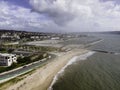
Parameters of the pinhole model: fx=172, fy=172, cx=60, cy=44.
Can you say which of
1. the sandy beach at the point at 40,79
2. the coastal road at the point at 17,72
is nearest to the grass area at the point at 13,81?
the sandy beach at the point at 40,79

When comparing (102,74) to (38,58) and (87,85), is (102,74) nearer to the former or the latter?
(87,85)

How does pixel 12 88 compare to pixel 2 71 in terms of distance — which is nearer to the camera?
pixel 12 88

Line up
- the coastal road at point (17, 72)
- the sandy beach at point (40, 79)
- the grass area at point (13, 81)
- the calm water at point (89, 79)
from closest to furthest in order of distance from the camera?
the grass area at point (13, 81) → the sandy beach at point (40, 79) → the calm water at point (89, 79) → the coastal road at point (17, 72)

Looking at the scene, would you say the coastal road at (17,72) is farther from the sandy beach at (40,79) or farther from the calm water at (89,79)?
the calm water at (89,79)

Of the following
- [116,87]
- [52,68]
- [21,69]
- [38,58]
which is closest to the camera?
[116,87]

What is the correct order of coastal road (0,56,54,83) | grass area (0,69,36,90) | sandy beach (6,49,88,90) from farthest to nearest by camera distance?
coastal road (0,56,54,83)
sandy beach (6,49,88,90)
grass area (0,69,36,90)

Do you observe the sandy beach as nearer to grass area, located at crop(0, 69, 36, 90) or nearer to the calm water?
grass area, located at crop(0, 69, 36, 90)

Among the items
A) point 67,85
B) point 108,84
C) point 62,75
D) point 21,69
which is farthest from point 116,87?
point 21,69

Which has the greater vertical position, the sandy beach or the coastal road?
the coastal road

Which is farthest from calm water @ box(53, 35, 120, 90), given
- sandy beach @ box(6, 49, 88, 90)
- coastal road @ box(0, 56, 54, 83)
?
coastal road @ box(0, 56, 54, 83)

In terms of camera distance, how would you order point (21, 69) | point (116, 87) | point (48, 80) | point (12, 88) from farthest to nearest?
1. point (21, 69)
2. point (48, 80)
3. point (116, 87)
4. point (12, 88)

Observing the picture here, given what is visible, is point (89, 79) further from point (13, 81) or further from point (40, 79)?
point (13, 81)
